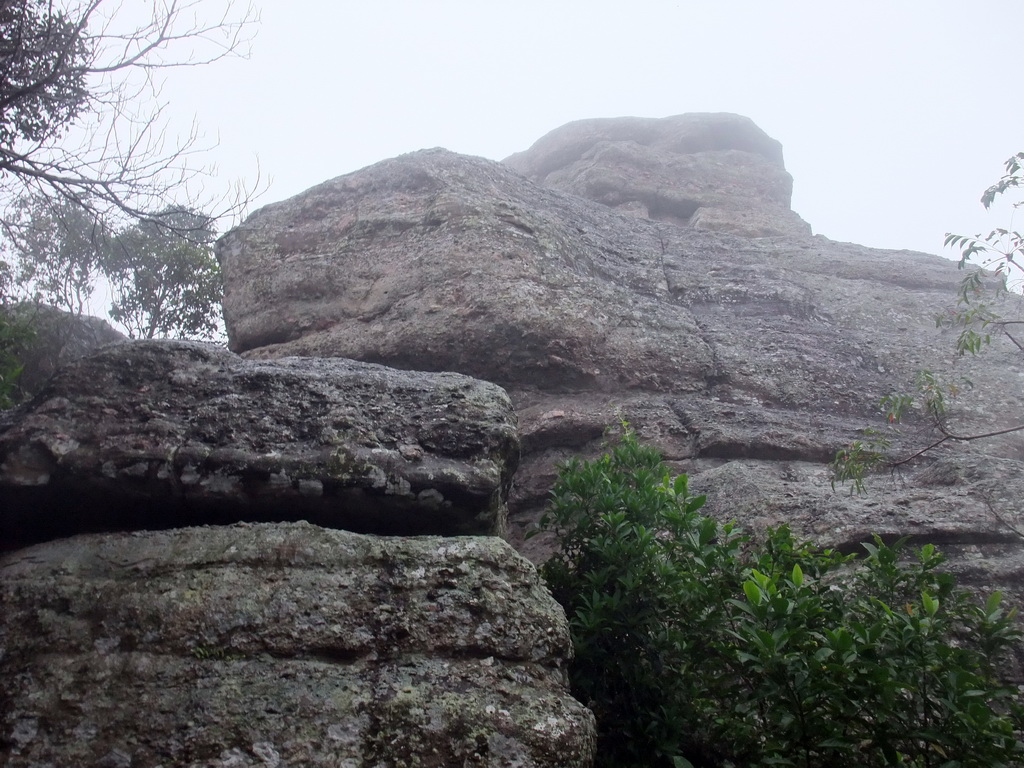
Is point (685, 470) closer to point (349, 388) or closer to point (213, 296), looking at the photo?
point (349, 388)

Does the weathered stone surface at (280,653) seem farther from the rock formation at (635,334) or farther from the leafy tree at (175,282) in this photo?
the leafy tree at (175,282)

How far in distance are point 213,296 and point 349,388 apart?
12341mm

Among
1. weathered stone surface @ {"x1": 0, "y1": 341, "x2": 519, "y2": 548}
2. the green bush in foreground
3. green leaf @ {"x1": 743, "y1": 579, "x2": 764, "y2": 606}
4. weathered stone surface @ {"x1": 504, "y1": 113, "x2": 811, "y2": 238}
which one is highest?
weathered stone surface @ {"x1": 504, "y1": 113, "x2": 811, "y2": 238}

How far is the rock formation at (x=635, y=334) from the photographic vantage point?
8008 mm

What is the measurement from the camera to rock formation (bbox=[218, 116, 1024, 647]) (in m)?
8.01

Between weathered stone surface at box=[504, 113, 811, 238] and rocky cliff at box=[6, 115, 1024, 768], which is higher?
weathered stone surface at box=[504, 113, 811, 238]

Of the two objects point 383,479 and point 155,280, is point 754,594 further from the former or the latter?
point 155,280

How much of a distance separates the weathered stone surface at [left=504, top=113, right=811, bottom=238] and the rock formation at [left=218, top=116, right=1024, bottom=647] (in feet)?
19.4

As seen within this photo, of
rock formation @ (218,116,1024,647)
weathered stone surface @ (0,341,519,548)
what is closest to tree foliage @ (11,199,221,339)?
rock formation @ (218,116,1024,647)

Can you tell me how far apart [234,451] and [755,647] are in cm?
346

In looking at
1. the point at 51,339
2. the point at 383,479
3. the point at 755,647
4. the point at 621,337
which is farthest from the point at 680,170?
the point at 755,647

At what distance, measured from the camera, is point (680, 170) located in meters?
21.6

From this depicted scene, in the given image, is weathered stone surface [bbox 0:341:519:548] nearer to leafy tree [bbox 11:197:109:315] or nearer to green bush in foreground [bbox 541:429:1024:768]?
green bush in foreground [bbox 541:429:1024:768]

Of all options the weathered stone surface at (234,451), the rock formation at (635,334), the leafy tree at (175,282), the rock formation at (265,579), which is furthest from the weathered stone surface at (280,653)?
the leafy tree at (175,282)
